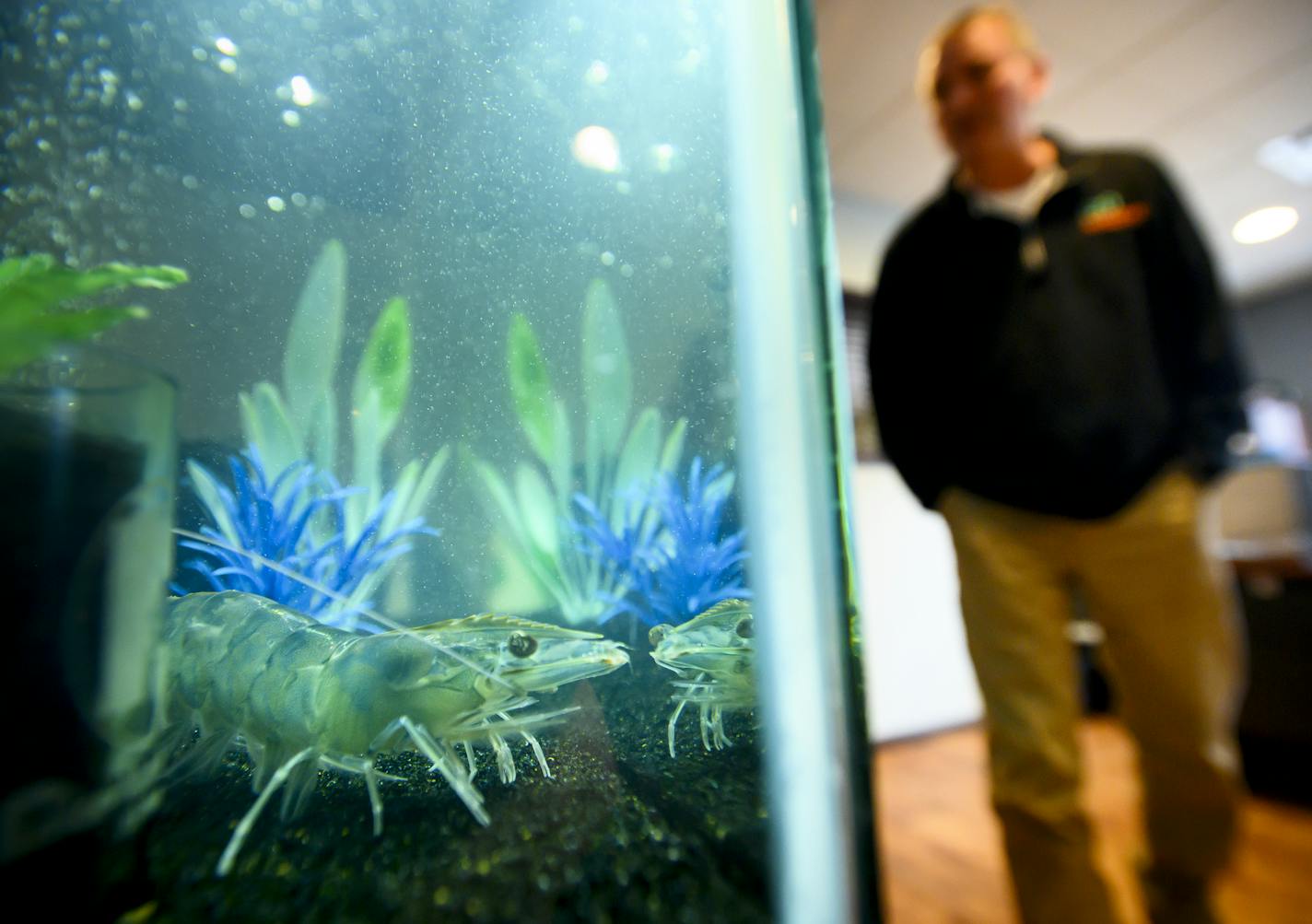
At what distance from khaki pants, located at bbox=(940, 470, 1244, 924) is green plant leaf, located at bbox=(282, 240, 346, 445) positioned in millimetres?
802

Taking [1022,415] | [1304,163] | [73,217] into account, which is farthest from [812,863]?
[1304,163]

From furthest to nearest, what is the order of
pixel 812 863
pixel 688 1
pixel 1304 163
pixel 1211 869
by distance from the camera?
pixel 1304 163 → pixel 1211 869 → pixel 688 1 → pixel 812 863

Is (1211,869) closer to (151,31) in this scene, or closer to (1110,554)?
(1110,554)

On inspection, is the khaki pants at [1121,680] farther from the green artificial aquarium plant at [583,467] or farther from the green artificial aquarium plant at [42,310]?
the green artificial aquarium plant at [42,310]

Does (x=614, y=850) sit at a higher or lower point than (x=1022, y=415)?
lower

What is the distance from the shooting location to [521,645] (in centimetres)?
36

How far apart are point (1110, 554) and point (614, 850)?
80 cm

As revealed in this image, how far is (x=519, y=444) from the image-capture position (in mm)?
382

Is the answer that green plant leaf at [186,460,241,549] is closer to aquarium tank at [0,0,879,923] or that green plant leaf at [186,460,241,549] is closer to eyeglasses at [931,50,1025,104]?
aquarium tank at [0,0,879,923]

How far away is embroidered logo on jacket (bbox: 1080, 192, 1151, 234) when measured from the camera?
2.81 ft

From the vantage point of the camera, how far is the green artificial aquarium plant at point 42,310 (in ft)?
0.97

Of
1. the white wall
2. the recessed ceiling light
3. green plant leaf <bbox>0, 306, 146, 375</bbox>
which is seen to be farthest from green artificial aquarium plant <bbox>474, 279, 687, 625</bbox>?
the recessed ceiling light

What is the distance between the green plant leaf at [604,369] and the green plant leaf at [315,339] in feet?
0.55

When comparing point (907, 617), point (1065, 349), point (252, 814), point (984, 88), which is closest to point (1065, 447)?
point (1065, 349)
